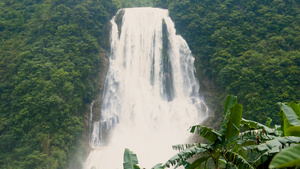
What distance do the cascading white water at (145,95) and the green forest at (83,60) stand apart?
4.39 ft

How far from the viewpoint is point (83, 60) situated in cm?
Result: 2472

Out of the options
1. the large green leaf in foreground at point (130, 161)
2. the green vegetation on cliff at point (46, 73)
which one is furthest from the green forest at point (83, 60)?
the large green leaf in foreground at point (130, 161)

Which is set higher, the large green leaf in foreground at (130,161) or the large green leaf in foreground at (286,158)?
the large green leaf in foreground at (286,158)

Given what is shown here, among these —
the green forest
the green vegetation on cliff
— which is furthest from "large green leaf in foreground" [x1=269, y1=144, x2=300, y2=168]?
the green vegetation on cliff

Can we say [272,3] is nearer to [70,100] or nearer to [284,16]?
[284,16]

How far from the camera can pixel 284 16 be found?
25.5m

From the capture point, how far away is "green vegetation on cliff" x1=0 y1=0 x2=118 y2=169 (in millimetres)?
19141

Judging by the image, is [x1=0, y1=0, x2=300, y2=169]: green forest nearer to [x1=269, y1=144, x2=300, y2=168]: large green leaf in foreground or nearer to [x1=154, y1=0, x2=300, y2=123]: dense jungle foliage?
[x1=154, y1=0, x2=300, y2=123]: dense jungle foliage

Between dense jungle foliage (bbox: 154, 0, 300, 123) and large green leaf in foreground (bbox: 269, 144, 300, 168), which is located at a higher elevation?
dense jungle foliage (bbox: 154, 0, 300, 123)

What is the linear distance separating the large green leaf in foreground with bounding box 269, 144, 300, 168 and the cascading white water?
56.4 feet

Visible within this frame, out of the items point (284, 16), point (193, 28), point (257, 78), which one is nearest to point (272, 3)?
point (284, 16)

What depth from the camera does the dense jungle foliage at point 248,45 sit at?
20.1m

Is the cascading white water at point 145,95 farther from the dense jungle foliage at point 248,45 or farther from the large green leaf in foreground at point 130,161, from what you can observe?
the large green leaf in foreground at point 130,161

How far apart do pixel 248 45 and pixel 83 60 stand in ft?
47.0
